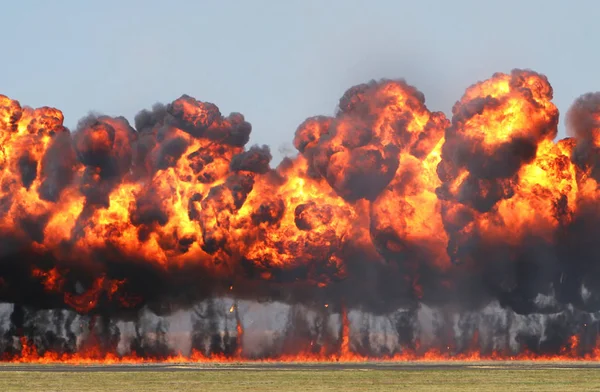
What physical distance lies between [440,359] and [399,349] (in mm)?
9122

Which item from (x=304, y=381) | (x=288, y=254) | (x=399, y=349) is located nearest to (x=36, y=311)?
(x=288, y=254)

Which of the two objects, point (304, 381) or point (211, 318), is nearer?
point (304, 381)

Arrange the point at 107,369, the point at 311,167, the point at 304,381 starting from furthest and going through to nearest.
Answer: the point at 311,167 → the point at 107,369 → the point at 304,381

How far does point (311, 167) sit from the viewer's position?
186 metres

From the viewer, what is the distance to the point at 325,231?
176625 millimetres

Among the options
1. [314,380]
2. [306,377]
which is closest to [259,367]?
[306,377]

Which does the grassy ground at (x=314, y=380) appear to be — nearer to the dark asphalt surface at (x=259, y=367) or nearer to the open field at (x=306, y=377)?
the open field at (x=306, y=377)

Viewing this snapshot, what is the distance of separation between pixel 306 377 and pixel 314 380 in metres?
4.93

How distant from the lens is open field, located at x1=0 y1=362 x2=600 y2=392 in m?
112

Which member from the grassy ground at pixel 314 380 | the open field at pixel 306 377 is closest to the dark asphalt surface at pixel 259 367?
the open field at pixel 306 377

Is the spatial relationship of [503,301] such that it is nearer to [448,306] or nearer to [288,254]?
[448,306]

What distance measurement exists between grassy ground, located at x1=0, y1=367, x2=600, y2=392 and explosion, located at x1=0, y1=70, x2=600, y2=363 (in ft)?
129

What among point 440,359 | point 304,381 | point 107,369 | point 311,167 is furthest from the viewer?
point 311,167

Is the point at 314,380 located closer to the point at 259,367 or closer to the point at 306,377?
the point at 306,377
